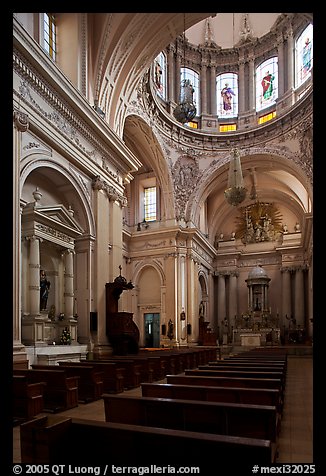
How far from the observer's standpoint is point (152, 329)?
75.5 ft

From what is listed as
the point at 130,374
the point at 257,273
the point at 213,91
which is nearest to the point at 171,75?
the point at 213,91

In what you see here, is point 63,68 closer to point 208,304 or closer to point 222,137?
point 222,137

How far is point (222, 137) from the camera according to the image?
947 inches

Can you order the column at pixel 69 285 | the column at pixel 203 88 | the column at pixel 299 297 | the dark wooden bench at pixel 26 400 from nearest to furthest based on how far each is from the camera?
the dark wooden bench at pixel 26 400, the column at pixel 69 285, the column at pixel 203 88, the column at pixel 299 297

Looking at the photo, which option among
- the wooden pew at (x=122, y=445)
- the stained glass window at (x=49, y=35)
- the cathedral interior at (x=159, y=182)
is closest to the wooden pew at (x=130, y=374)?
the cathedral interior at (x=159, y=182)

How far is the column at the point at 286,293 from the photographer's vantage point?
2772cm

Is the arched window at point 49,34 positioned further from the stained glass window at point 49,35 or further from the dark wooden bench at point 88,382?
the dark wooden bench at point 88,382

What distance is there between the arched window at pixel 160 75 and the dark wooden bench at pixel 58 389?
17890 millimetres

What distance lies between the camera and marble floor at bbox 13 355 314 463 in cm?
402

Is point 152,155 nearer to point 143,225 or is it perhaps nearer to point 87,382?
point 143,225

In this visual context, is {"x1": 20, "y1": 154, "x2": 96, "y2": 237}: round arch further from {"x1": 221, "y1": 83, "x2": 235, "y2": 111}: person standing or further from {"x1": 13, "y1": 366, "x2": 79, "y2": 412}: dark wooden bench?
{"x1": 221, "y1": 83, "x2": 235, "y2": 111}: person standing

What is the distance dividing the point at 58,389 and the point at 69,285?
593 centimetres

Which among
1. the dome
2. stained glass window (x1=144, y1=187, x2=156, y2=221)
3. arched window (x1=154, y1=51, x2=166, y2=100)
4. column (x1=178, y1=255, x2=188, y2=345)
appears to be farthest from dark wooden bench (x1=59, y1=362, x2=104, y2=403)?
the dome
